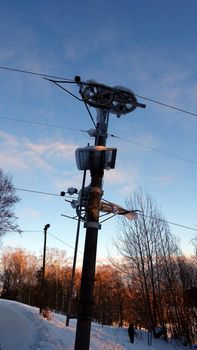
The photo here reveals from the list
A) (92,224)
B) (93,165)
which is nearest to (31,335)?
(92,224)

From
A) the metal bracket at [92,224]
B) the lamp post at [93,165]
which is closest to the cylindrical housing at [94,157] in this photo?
the lamp post at [93,165]

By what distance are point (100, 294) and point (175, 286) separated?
42924 mm

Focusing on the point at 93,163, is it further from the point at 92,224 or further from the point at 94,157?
the point at 92,224

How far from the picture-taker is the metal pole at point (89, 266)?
5453mm

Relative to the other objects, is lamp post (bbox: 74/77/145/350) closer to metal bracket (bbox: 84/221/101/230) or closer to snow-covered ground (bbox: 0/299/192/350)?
metal bracket (bbox: 84/221/101/230)

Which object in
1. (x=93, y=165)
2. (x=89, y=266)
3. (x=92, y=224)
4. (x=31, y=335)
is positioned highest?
(x=93, y=165)

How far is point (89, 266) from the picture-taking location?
5723 millimetres

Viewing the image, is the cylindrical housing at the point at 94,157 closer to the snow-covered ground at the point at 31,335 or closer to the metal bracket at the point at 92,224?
the metal bracket at the point at 92,224

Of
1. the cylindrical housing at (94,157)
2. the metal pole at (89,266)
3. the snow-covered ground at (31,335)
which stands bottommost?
the snow-covered ground at (31,335)

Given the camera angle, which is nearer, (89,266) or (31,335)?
(89,266)

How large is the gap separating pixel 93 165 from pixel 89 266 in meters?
1.63

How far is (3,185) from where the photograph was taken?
107 feet

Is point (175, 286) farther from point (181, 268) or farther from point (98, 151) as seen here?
point (98, 151)

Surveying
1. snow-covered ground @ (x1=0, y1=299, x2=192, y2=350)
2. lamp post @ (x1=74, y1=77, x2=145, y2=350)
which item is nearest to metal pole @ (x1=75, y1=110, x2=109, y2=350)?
lamp post @ (x1=74, y1=77, x2=145, y2=350)
